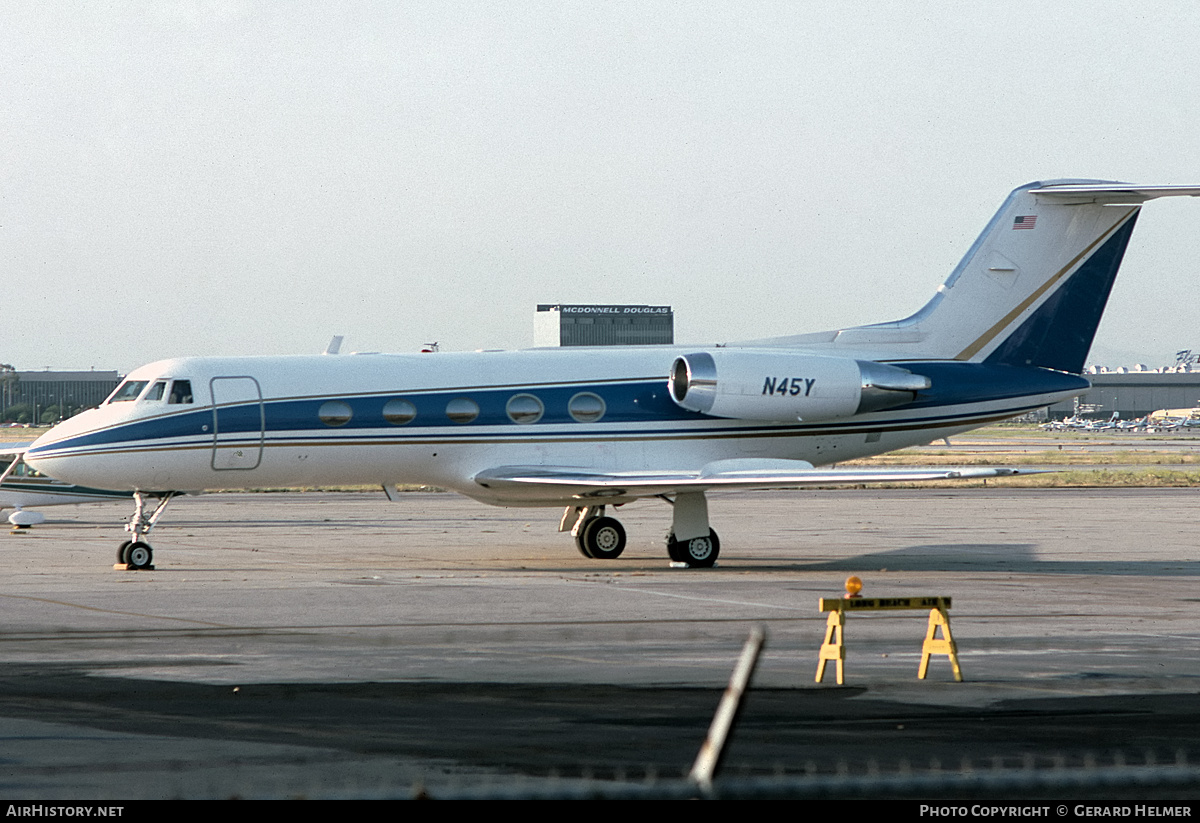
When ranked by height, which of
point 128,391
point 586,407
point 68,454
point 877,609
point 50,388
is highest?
point 50,388

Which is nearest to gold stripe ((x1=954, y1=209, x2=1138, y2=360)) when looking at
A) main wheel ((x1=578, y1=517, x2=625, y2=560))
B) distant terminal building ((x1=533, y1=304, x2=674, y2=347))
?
main wheel ((x1=578, y1=517, x2=625, y2=560))

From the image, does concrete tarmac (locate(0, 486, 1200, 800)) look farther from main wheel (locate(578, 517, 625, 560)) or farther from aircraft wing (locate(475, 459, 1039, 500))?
aircraft wing (locate(475, 459, 1039, 500))

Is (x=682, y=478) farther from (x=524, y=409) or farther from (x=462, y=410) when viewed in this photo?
(x=462, y=410)

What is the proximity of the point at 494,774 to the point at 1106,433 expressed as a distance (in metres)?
130

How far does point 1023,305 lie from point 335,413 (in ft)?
38.9

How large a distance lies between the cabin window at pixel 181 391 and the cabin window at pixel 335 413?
1.93 metres

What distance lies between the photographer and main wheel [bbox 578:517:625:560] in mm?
22625

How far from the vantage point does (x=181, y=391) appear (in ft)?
66.4

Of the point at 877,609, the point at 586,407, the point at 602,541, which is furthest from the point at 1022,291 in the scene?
the point at 877,609

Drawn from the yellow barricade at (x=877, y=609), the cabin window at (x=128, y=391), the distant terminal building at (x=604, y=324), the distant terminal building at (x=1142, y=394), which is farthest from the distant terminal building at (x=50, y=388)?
the yellow barricade at (x=877, y=609)

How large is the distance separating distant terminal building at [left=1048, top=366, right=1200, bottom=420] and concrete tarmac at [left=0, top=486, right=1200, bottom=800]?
550ft

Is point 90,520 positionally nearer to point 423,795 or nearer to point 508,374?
point 508,374

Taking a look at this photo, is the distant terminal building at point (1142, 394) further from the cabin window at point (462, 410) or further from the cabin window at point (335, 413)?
the cabin window at point (335, 413)

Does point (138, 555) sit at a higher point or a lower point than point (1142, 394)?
lower
